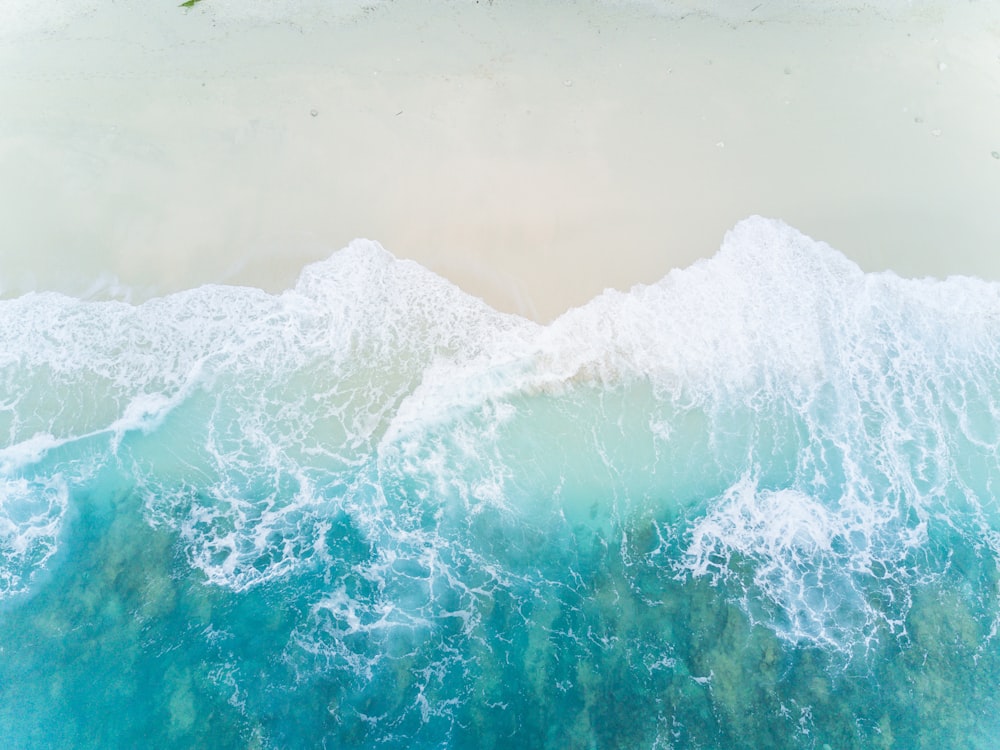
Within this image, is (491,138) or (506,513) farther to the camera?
(491,138)

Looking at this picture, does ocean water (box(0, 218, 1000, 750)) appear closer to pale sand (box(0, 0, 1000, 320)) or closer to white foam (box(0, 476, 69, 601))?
white foam (box(0, 476, 69, 601))

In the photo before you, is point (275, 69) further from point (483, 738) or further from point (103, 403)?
point (483, 738)

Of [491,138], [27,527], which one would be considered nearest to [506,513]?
[491,138]

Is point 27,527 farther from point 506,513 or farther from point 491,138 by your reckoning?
point 491,138

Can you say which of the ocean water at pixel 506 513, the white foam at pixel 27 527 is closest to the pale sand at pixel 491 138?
the ocean water at pixel 506 513

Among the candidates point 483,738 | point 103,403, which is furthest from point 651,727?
point 103,403

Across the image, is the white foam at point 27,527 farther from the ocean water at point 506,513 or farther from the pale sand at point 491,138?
the pale sand at point 491,138
